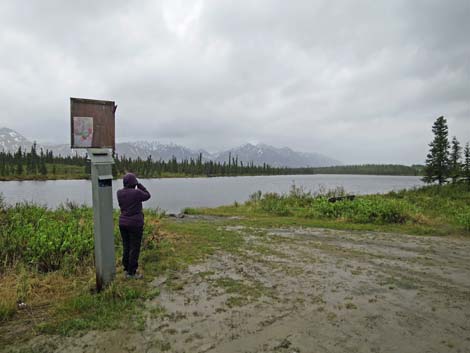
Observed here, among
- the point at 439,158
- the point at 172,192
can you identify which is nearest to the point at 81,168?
the point at 172,192

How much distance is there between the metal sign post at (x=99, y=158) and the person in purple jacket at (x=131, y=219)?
65cm

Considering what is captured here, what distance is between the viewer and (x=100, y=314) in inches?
146

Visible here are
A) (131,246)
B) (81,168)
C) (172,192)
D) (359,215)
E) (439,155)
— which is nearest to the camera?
(131,246)

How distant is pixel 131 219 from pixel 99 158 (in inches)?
53.2

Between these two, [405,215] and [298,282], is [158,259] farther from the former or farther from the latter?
[405,215]

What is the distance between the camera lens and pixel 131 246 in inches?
201

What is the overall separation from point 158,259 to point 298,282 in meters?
3.23

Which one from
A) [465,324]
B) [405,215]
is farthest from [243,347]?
[405,215]

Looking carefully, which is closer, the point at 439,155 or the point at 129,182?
the point at 129,182

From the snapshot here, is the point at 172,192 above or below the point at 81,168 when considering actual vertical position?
below

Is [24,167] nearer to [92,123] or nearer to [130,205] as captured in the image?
[130,205]

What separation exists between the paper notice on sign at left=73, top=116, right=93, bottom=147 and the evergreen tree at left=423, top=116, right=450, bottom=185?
3959cm

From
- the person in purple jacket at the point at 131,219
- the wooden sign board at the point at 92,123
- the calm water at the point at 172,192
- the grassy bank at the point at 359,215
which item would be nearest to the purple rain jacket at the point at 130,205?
the person in purple jacket at the point at 131,219

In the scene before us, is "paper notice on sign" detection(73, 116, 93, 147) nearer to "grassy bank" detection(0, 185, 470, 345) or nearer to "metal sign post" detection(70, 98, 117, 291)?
"metal sign post" detection(70, 98, 117, 291)
